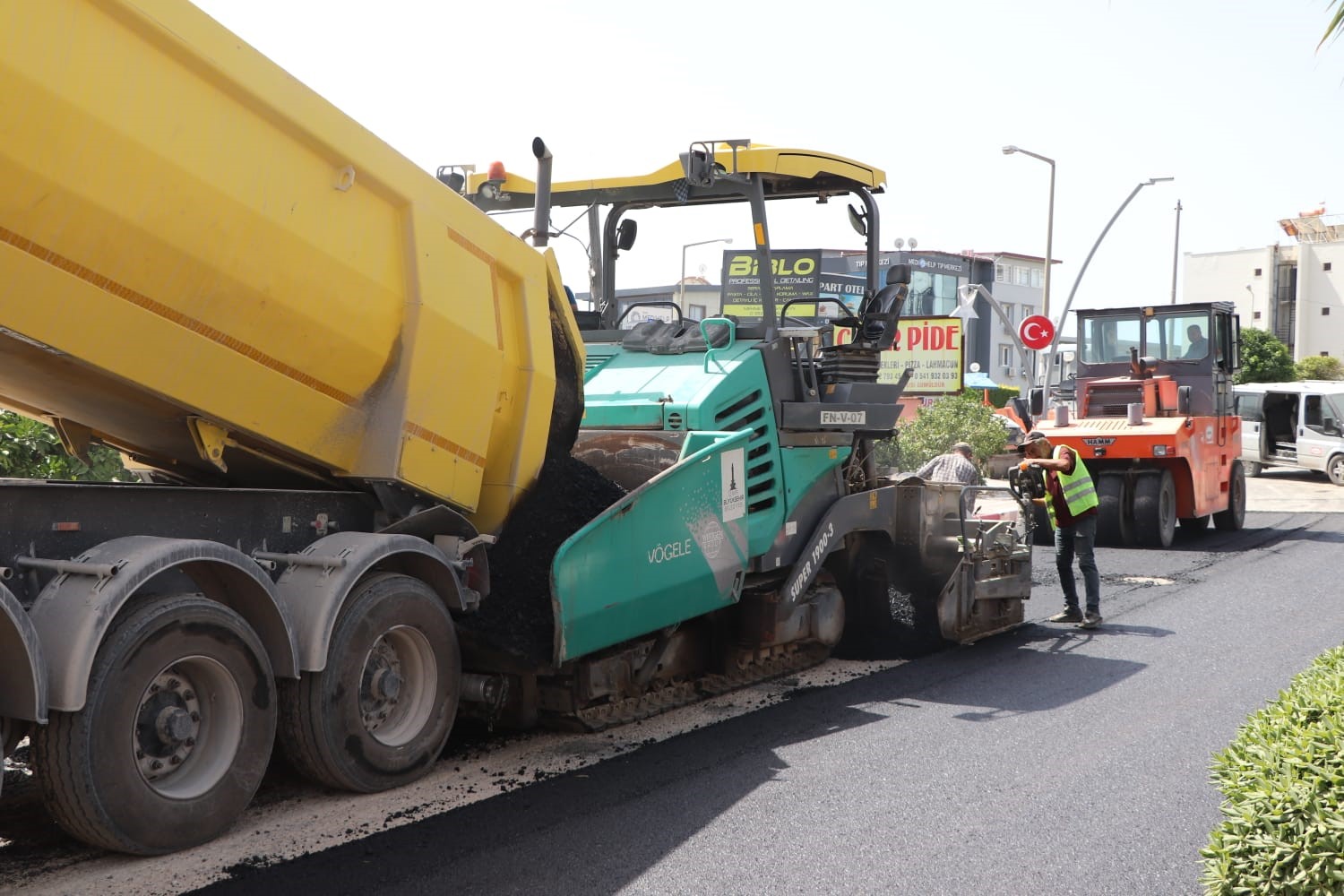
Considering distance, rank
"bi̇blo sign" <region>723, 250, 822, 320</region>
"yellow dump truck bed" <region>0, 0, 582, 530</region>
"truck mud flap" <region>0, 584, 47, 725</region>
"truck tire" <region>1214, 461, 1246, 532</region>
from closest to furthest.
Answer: "truck mud flap" <region>0, 584, 47, 725</region>
"yellow dump truck bed" <region>0, 0, 582, 530</region>
"bi̇blo sign" <region>723, 250, 822, 320</region>
"truck tire" <region>1214, 461, 1246, 532</region>

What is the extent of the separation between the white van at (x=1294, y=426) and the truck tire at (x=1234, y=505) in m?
8.94

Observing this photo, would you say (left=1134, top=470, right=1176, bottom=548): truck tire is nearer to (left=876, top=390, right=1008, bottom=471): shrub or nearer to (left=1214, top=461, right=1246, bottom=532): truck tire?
(left=1214, top=461, right=1246, bottom=532): truck tire

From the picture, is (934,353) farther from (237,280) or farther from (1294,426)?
(237,280)

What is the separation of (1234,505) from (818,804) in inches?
511

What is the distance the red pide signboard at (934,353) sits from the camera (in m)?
26.6

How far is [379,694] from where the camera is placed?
4883mm

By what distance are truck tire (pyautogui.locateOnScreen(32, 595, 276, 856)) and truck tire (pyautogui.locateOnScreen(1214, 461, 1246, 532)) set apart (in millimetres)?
14214

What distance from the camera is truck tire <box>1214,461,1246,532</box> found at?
15852 mm

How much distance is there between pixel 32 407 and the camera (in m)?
4.79

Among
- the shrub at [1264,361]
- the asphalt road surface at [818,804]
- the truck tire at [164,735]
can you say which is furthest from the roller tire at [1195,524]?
the shrub at [1264,361]

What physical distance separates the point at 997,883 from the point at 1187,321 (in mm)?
13152

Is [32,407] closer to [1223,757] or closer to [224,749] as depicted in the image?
[224,749]

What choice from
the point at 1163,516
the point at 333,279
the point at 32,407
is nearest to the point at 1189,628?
the point at 1163,516

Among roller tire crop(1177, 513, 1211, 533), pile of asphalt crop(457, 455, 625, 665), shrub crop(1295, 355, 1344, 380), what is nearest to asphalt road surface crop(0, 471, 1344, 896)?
pile of asphalt crop(457, 455, 625, 665)
